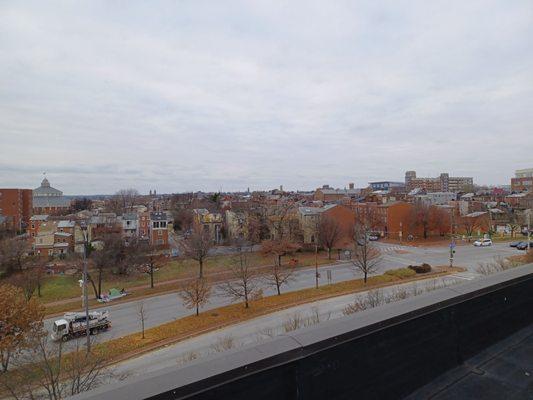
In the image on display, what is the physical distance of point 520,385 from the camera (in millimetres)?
2299

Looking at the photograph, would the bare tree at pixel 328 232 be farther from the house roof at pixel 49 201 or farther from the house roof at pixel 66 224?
the house roof at pixel 49 201

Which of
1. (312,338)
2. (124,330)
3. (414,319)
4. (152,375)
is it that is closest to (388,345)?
(414,319)

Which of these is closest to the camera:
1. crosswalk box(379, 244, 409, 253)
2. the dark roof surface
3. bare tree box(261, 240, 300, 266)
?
the dark roof surface

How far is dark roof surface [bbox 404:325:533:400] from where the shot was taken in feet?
7.27

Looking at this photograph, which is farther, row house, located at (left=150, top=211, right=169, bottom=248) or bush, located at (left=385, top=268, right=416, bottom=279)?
row house, located at (left=150, top=211, right=169, bottom=248)

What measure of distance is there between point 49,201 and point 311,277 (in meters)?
87.9

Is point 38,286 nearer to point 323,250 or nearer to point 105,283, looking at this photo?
point 105,283

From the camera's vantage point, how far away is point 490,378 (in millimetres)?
2418

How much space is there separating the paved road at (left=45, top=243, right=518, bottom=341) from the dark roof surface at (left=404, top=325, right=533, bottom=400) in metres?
18.8

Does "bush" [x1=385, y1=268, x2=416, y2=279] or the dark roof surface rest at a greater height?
the dark roof surface

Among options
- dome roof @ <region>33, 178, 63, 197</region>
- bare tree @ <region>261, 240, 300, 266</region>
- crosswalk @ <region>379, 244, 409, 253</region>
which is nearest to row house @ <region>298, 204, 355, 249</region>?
crosswalk @ <region>379, 244, 409, 253</region>

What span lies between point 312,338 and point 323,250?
40869 mm

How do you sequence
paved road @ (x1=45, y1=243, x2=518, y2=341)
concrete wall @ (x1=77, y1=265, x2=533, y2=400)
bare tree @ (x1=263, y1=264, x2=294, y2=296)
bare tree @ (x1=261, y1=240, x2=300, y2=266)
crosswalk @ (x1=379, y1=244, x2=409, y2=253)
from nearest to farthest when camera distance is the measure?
concrete wall @ (x1=77, y1=265, x2=533, y2=400), paved road @ (x1=45, y1=243, x2=518, y2=341), bare tree @ (x1=263, y1=264, x2=294, y2=296), bare tree @ (x1=261, y1=240, x2=300, y2=266), crosswalk @ (x1=379, y1=244, x2=409, y2=253)

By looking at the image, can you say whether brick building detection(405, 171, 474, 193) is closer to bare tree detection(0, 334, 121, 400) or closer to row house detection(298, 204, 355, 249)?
row house detection(298, 204, 355, 249)
